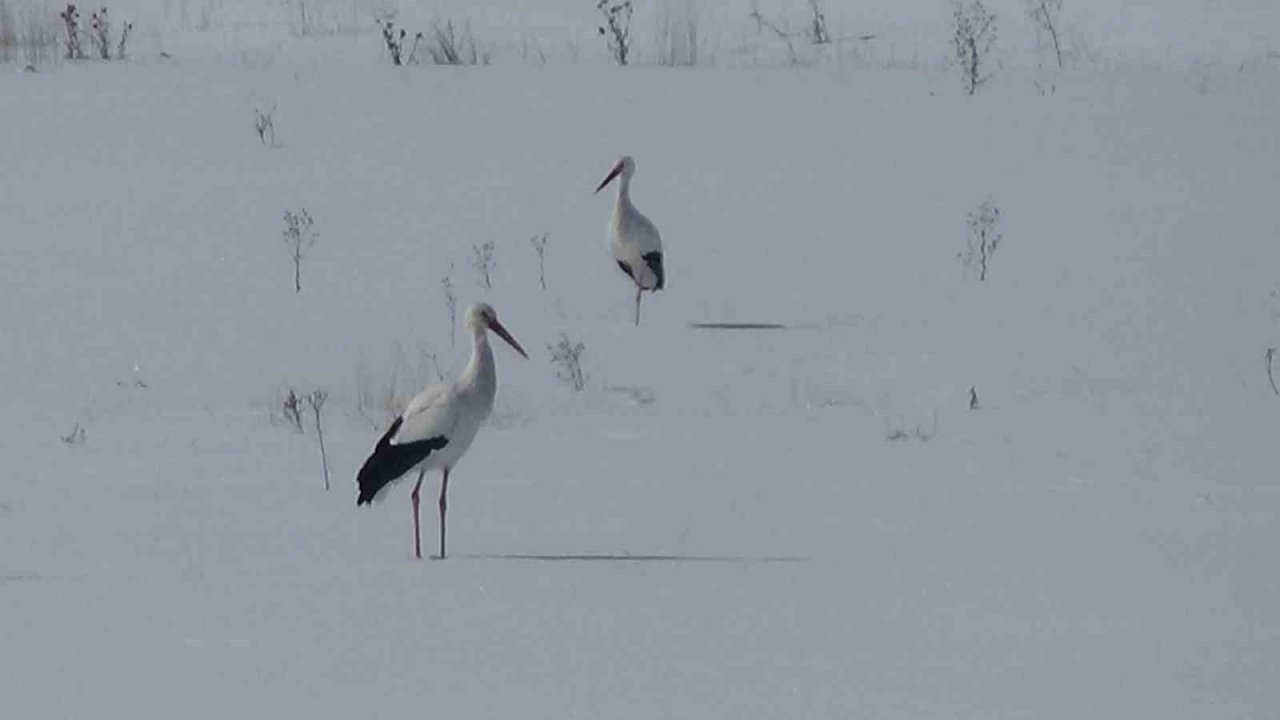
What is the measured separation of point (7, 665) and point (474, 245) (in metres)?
8.18

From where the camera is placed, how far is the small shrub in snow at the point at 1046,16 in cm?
2100

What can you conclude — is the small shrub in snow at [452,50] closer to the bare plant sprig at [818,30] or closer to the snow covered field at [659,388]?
the snow covered field at [659,388]

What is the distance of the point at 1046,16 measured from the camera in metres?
22.1

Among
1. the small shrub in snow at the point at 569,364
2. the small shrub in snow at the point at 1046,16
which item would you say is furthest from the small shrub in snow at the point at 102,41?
the small shrub in snow at the point at 569,364

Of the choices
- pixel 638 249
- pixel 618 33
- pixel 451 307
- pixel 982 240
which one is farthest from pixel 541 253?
pixel 618 33

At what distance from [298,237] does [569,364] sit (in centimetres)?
268

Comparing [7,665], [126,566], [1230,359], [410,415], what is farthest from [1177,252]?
[7,665]

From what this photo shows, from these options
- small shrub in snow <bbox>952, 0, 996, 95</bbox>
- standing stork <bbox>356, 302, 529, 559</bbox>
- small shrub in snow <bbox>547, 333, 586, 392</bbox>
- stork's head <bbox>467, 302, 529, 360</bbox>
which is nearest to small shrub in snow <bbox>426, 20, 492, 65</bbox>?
small shrub in snow <bbox>952, 0, 996, 95</bbox>

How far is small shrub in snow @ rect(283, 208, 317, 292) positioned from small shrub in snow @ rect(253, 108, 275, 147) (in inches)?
56.9

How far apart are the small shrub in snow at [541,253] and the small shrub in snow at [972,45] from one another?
4088 mm

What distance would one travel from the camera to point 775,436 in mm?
10945

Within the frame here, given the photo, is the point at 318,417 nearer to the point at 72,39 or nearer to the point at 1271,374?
the point at 1271,374

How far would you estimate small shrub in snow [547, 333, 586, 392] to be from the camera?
11.9m

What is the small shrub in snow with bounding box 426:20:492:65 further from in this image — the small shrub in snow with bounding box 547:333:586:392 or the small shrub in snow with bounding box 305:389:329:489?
the small shrub in snow with bounding box 305:389:329:489
